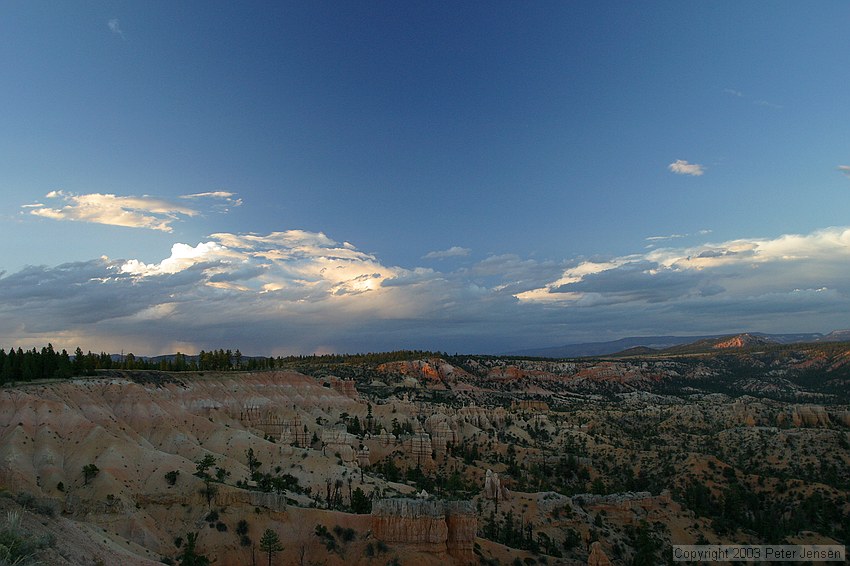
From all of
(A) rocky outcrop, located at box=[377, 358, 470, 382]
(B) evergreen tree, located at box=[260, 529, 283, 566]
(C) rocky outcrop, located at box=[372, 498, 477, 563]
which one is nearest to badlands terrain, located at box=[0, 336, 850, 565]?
(C) rocky outcrop, located at box=[372, 498, 477, 563]

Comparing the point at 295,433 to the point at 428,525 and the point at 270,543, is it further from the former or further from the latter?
the point at 428,525

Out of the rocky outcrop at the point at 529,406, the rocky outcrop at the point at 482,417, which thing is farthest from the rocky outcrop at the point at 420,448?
the rocky outcrop at the point at 529,406

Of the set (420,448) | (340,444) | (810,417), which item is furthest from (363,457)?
(810,417)

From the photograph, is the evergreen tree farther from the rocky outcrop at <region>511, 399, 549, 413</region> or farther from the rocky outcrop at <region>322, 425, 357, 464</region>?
the rocky outcrop at <region>511, 399, 549, 413</region>

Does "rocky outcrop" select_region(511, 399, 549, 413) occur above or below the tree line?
below

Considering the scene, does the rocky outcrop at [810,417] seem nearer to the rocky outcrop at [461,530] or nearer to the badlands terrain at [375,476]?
the badlands terrain at [375,476]

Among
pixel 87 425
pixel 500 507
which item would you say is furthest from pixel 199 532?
pixel 500 507

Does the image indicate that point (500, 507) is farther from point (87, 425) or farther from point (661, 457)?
point (87, 425)
